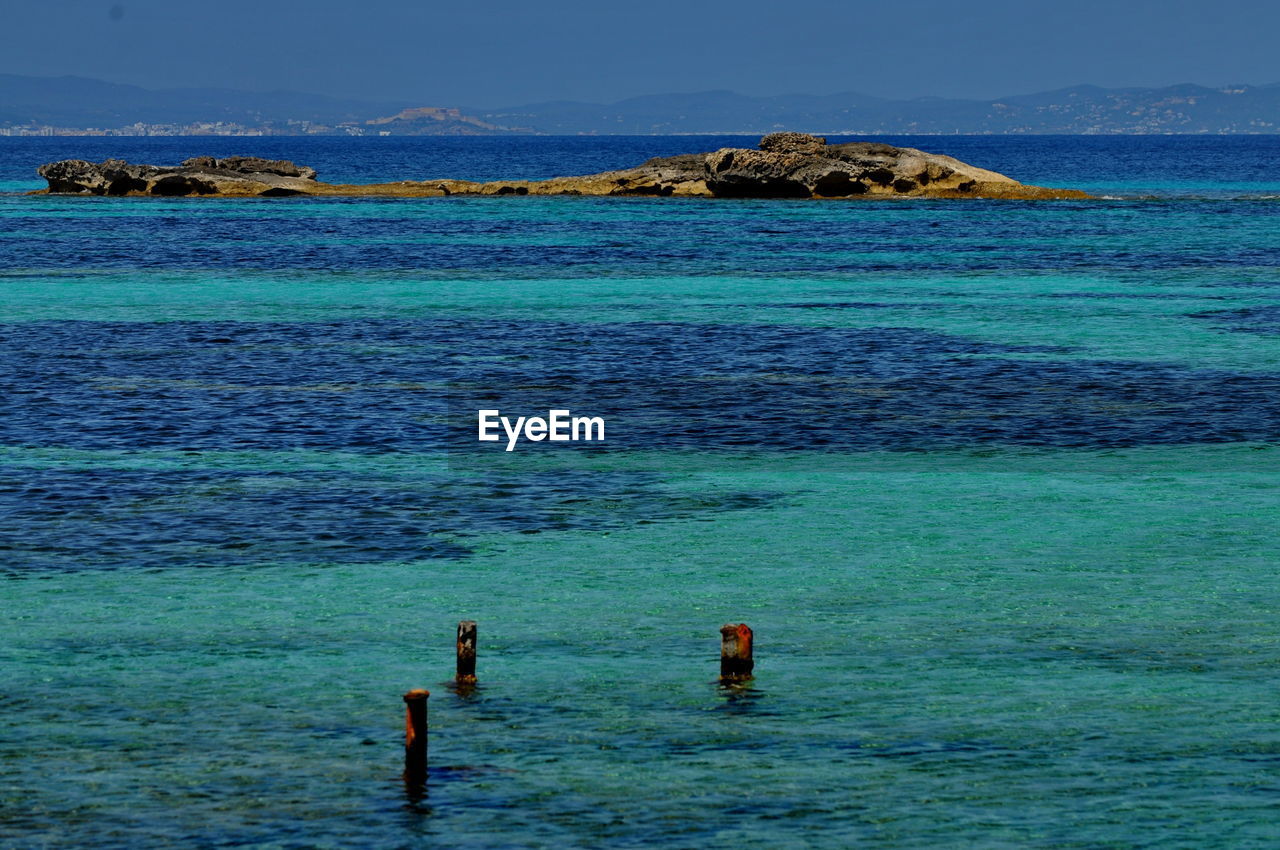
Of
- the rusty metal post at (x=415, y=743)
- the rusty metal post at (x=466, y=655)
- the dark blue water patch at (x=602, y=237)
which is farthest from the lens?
the dark blue water patch at (x=602, y=237)

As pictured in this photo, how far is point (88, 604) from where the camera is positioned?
810 inches

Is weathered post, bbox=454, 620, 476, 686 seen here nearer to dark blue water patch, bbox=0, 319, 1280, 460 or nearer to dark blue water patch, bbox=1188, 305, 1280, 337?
dark blue water patch, bbox=0, 319, 1280, 460

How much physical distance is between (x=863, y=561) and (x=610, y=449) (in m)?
8.42

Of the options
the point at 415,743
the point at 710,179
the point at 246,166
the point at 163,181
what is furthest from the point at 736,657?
the point at 246,166

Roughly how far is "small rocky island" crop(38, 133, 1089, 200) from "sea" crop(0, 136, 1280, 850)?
224 feet

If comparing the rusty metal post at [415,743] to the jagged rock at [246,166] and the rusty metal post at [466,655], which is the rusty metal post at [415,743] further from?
the jagged rock at [246,166]

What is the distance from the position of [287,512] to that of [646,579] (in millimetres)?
6283

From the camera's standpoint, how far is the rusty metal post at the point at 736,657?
1747 centimetres

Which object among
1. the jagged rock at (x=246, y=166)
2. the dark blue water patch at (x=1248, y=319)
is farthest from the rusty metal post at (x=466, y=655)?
the jagged rock at (x=246, y=166)

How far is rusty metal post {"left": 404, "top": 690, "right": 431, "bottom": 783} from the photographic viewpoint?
14586 millimetres

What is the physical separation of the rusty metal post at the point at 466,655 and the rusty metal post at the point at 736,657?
102 inches

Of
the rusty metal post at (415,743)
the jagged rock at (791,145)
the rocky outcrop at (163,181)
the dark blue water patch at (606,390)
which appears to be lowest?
the rusty metal post at (415,743)

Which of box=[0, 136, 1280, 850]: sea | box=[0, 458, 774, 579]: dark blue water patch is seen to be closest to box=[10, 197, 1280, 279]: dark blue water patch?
box=[0, 136, 1280, 850]: sea

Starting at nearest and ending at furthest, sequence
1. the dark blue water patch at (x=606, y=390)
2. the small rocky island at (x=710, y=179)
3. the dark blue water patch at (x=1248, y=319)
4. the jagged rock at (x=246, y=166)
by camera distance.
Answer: the dark blue water patch at (x=606, y=390) → the dark blue water patch at (x=1248, y=319) → the small rocky island at (x=710, y=179) → the jagged rock at (x=246, y=166)
